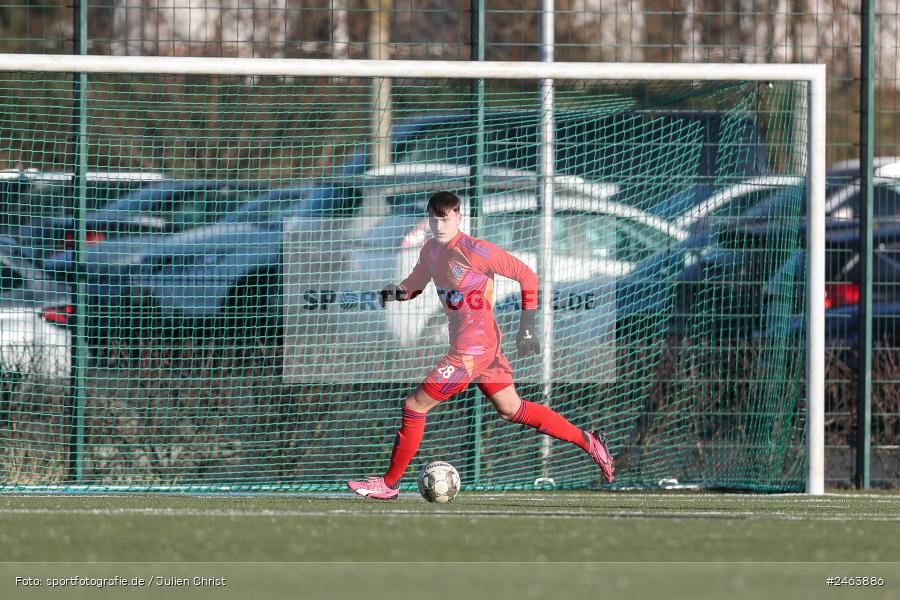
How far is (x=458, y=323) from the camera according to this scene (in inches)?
271

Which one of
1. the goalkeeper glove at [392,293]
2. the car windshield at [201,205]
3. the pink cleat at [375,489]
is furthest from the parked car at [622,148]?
the pink cleat at [375,489]

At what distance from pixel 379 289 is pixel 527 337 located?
5.60 feet

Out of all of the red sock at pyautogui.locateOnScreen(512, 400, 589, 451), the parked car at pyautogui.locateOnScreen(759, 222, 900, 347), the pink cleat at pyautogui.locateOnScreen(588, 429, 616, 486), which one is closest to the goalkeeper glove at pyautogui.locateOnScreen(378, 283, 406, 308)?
the red sock at pyautogui.locateOnScreen(512, 400, 589, 451)

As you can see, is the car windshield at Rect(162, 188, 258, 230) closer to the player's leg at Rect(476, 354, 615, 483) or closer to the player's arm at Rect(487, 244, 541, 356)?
the player's arm at Rect(487, 244, 541, 356)

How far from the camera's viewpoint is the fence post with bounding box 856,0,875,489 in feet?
27.5

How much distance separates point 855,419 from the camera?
28.5 feet

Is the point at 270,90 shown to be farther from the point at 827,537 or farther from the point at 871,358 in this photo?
the point at 827,537

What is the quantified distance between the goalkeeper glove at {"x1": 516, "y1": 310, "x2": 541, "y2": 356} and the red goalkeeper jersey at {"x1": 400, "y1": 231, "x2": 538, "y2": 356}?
51 millimetres

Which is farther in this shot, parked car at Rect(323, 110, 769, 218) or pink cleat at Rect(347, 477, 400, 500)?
parked car at Rect(323, 110, 769, 218)

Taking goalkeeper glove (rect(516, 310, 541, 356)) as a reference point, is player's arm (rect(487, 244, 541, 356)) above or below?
above

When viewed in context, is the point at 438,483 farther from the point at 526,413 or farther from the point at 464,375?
the point at 526,413

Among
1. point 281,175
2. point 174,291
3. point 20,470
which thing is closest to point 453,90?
point 281,175

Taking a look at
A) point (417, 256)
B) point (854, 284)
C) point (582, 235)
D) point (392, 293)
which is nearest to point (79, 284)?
point (417, 256)

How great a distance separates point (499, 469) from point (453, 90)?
2.23 m
